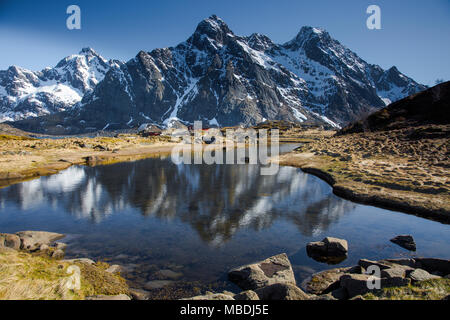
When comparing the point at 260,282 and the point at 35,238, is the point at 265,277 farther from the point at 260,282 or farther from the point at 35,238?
the point at 35,238

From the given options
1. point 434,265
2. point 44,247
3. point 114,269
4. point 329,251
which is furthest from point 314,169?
point 44,247

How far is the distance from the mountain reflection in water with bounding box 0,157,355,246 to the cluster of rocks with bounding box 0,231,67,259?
5.61m

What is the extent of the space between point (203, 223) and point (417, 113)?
6546cm

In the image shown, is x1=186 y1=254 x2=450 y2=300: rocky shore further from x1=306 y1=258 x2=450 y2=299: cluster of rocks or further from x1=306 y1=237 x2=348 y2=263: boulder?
x1=306 y1=237 x2=348 y2=263: boulder

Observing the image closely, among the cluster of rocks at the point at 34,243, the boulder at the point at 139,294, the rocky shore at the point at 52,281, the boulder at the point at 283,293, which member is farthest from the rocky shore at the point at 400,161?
the cluster of rocks at the point at 34,243

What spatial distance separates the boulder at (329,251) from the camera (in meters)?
17.1

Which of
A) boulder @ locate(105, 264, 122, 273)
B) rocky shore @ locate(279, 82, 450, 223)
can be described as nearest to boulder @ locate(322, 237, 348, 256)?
rocky shore @ locate(279, 82, 450, 223)

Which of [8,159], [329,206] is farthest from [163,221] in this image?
[8,159]

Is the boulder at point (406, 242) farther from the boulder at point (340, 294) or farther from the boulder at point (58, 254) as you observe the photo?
the boulder at point (58, 254)

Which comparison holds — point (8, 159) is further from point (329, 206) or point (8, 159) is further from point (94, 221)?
point (329, 206)

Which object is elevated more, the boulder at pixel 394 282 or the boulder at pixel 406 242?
the boulder at pixel 394 282

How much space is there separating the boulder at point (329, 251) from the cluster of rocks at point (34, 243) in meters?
18.0

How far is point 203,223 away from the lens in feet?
79.2

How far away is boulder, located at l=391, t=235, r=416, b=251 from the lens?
1845 cm
